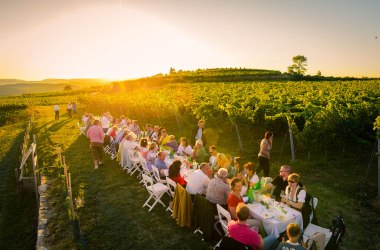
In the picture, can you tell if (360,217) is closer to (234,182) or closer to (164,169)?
(234,182)

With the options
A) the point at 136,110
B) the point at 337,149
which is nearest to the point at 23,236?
the point at 337,149

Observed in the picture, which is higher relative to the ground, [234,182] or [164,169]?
[234,182]

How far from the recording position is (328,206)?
7598mm

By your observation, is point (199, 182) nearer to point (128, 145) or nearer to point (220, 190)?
point (220, 190)

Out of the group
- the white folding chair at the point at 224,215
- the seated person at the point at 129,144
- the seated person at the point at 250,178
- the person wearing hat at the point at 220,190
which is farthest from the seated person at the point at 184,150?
the white folding chair at the point at 224,215

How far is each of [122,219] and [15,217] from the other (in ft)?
12.6

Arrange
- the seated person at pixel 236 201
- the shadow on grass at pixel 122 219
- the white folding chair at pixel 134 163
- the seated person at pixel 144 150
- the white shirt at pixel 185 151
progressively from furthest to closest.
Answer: the white folding chair at pixel 134 163
the white shirt at pixel 185 151
the seated person at pixel 144 150
the shadow on grass at pixel 122 219
the seated person at pixel 236 201

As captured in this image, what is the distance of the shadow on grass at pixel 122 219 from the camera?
628 centimetres

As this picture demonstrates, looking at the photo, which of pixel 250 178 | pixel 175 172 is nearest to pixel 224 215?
pixel 250 178

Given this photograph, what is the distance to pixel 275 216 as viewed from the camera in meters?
5.32

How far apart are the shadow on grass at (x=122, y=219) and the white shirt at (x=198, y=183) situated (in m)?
0.93

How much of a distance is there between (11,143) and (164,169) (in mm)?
15807

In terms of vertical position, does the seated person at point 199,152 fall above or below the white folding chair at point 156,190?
above

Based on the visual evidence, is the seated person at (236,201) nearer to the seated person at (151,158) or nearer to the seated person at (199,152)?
the seated person at (199,152)
